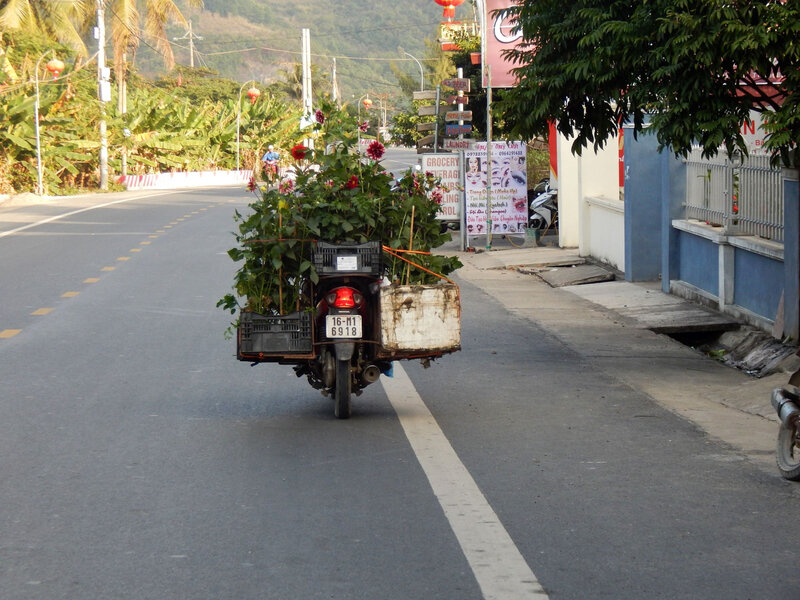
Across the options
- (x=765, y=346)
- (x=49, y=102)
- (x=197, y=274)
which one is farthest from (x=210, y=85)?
(x=765, y=346)

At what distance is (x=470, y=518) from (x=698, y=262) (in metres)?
9.54

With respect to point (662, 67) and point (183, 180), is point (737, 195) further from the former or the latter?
point (183, 180)

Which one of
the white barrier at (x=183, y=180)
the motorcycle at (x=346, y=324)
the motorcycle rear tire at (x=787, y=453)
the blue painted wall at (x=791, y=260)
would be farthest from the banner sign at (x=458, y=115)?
the white barrier at (x=183, y=180)

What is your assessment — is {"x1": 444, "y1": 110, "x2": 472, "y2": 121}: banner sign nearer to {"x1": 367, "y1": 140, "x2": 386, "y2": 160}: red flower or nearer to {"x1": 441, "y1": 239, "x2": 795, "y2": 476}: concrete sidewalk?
{"x1": 441, "y1": 239, "x2": 795, "y2": 476}: concrete sidewalk

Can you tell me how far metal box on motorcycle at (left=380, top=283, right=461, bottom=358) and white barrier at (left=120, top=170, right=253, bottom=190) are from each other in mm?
45039

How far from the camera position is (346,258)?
7.86 metres

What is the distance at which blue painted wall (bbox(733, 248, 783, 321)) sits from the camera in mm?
11992

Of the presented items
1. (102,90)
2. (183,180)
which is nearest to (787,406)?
(102,90)

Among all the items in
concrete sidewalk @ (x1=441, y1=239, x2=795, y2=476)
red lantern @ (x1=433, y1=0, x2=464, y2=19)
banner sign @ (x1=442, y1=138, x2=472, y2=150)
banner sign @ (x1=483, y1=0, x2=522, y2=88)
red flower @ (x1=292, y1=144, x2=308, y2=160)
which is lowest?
concrete sidewalk @ (x1=441, y1=239, x2=795, y2=476)

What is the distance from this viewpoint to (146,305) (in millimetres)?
14062

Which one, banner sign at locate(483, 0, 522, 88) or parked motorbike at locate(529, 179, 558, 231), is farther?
parked motorbike at locate(529, 179, 558, 231)

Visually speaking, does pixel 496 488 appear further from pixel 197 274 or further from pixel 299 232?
pixel 197 274

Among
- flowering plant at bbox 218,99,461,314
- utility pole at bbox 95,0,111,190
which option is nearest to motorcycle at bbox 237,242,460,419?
flowering plant at bbox 218,99,461,314

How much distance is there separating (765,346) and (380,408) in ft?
15.5
